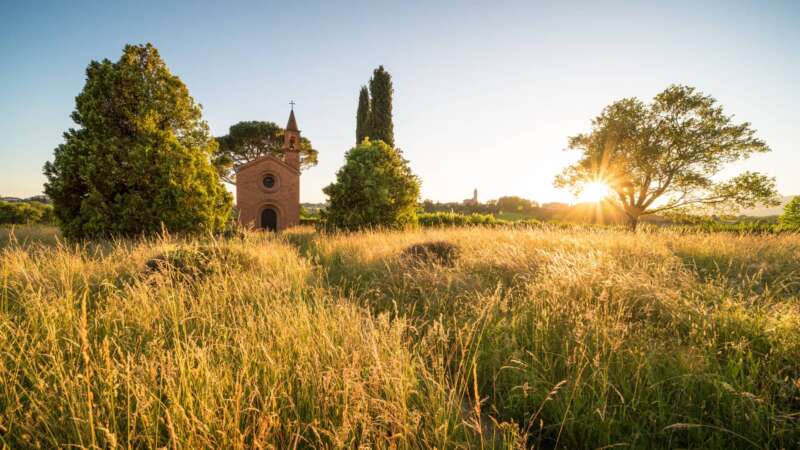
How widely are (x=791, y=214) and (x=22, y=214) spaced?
44406mm

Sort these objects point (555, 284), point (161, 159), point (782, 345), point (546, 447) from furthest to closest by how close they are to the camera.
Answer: point (161, 159) → point (555, 284) → point (782, 345) → point (546, 447)

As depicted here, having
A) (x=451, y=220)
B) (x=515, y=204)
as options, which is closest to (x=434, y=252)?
(x=451, y=220)

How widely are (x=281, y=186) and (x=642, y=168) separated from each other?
24.4 m

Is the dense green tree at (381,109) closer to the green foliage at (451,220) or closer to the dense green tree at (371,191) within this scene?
the green foliage at (451,220)

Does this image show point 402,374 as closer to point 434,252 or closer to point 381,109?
point 434,252

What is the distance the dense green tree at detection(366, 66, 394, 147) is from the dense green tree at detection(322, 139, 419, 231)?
9.11 m

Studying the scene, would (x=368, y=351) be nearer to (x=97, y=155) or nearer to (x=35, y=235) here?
(x=97, y=155)

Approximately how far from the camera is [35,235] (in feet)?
37.1

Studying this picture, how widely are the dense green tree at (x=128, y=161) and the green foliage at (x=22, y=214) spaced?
1750cm

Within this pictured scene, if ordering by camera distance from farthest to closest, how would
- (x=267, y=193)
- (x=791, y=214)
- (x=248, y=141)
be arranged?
(x=248, y=141) → (x=267, y=193) → (x=791, y=214)

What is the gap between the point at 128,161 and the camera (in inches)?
351

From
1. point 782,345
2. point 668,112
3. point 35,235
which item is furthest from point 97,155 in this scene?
point 668,112

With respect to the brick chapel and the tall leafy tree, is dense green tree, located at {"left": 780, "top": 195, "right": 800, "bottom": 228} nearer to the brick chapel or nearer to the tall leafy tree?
the tall leafy tree

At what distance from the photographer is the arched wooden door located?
22578 mm
